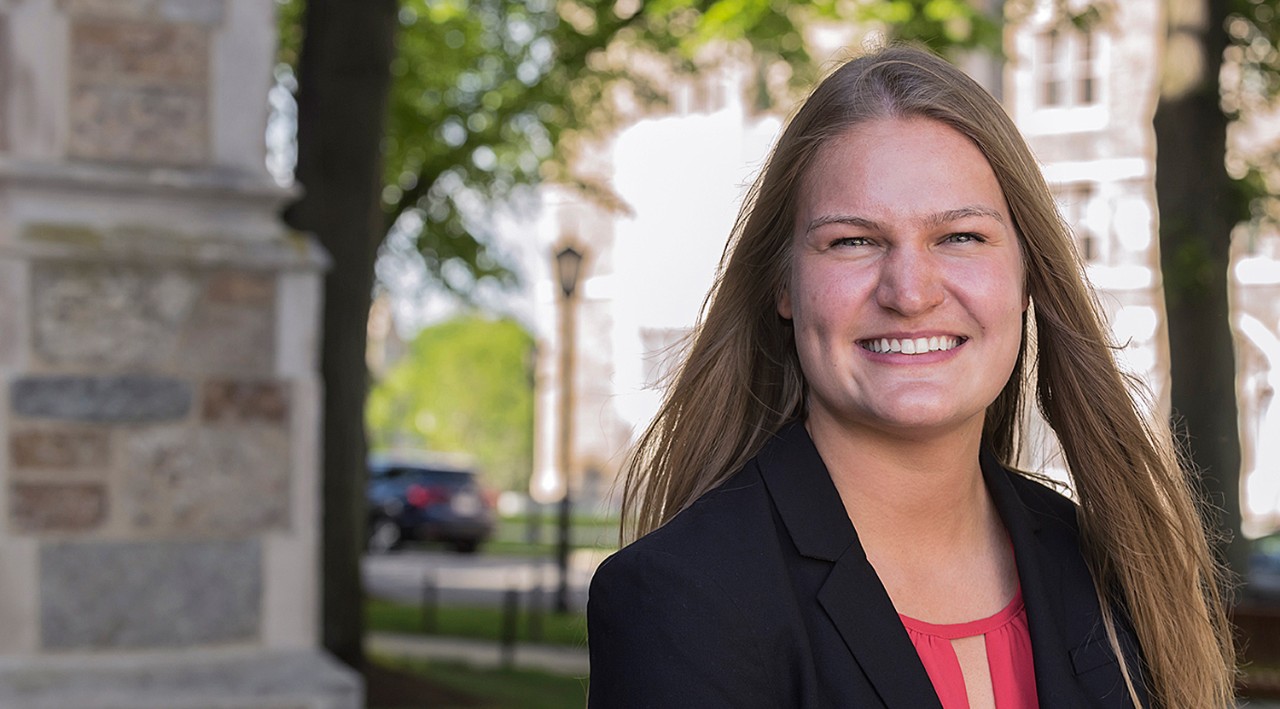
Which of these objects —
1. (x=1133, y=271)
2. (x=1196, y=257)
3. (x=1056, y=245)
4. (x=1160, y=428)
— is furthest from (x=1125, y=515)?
(x=1133, y=271)

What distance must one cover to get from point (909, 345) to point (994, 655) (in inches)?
17.7

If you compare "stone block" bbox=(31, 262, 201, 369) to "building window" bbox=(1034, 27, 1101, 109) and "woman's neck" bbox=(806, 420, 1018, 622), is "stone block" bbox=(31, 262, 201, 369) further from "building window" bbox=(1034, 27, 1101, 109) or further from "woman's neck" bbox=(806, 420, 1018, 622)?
"building window" bbox=(1034, 27, 1101, 109)

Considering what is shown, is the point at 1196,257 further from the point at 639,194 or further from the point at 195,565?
the point at 639,194

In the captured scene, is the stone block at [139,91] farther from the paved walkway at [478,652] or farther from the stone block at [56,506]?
the paved walkway at [478,652]

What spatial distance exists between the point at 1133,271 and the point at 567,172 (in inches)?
933

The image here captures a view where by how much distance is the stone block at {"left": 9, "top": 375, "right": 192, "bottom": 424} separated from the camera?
5965 mm

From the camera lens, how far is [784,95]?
1770cm

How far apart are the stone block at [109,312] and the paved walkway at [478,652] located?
7714mm

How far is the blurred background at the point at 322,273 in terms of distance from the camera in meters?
5.98

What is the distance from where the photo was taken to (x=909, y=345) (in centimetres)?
226

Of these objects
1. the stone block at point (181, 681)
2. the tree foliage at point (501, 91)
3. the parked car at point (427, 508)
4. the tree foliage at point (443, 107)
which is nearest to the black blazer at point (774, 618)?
the stone block at point (181, 681)

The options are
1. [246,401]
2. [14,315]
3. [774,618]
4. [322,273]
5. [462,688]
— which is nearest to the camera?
[774,618]

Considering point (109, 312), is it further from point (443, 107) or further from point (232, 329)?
point (443, 107)

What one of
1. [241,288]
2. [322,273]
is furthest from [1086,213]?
[241,288]
